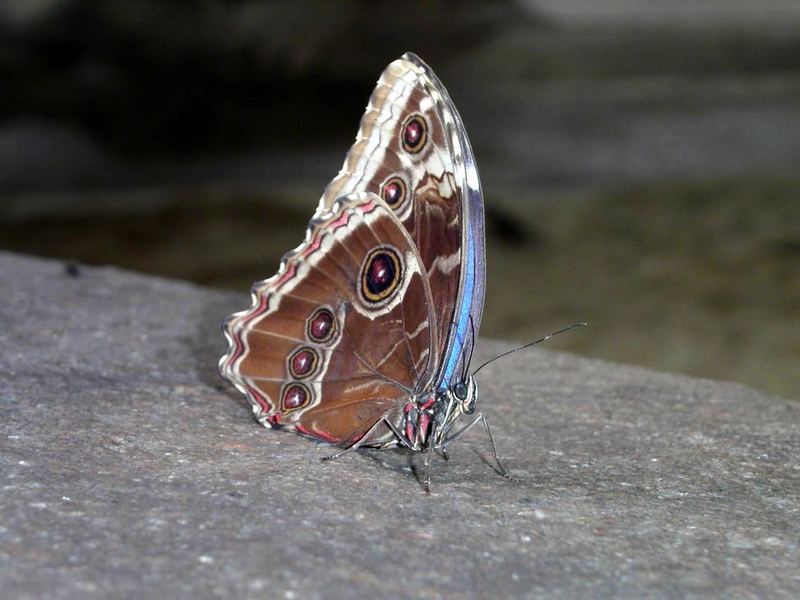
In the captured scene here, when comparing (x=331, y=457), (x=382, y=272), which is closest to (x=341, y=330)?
(x=382, y=272)

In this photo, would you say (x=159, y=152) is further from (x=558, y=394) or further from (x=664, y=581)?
(x=664, y=581)

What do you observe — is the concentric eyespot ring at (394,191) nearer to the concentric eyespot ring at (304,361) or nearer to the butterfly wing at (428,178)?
the butterfly wing at (428,178)

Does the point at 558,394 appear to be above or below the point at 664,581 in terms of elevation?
above

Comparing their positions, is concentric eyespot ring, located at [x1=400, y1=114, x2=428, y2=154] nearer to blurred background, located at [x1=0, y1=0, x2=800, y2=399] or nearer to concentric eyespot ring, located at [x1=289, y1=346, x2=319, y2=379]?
concentric eyespot ring, located at [x1=289, y1=346, x2=319, y2=379]

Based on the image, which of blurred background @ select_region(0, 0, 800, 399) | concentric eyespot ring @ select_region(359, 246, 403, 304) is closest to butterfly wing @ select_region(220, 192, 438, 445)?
concentric eyespot ring @ select_region(359, 246, 403, 304)

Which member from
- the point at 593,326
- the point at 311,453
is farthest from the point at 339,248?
the point at 593,326

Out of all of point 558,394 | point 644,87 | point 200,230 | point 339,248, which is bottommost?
point 558,394
